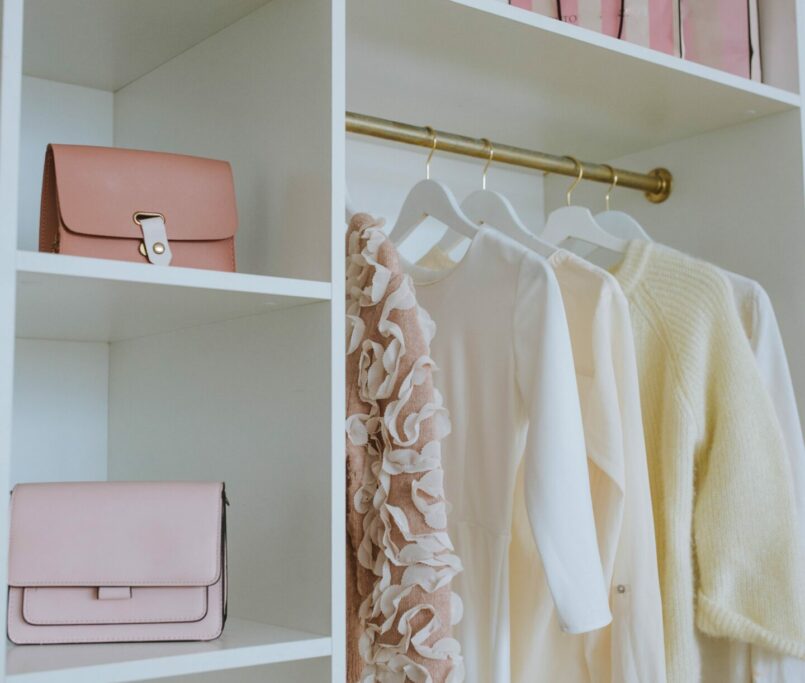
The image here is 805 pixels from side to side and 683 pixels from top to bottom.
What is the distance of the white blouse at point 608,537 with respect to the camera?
1331 mm

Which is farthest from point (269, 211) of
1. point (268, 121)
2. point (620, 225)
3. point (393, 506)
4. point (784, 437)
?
point (784, 437)

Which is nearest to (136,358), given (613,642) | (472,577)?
(472,577)

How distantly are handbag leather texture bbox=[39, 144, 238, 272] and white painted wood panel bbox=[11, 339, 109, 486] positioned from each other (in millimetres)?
334

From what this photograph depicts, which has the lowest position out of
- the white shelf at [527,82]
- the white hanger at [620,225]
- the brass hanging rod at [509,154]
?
the white hanger at [620,225]

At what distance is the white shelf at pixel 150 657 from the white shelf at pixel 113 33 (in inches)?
28.2

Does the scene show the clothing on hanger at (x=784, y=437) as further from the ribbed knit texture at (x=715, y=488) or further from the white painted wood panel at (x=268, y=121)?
the white painted wood panel at (x=268, y=121)

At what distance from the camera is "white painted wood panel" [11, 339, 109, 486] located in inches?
57.9

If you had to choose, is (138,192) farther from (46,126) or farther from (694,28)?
(694,28)

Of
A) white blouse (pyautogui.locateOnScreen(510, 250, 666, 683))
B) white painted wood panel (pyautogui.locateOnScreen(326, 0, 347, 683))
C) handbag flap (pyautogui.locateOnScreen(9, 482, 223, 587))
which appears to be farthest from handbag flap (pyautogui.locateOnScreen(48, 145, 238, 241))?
white blouse (pyautogui.locateOnScreen(510, 250, 666, 683))

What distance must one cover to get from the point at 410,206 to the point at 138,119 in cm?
40

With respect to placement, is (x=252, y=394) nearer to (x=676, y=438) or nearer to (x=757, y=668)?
(x=676, y=438)

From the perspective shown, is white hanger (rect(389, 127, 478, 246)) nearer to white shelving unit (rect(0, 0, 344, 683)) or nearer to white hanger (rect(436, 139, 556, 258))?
white hanger (rect(436, 139, 556, 258))

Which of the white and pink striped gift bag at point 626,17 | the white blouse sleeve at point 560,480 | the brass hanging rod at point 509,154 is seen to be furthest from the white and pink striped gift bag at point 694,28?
the white blouse sleeve at point 560,480

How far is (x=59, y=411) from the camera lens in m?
1.51
